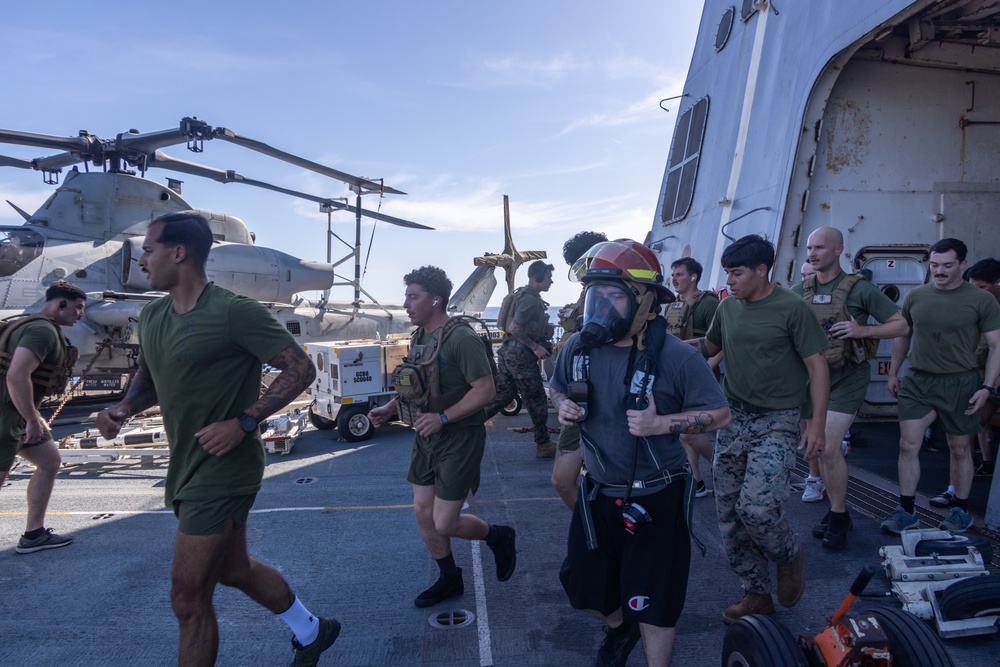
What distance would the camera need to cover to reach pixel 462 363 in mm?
3205

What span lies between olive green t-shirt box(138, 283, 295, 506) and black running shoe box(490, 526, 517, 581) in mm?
1509

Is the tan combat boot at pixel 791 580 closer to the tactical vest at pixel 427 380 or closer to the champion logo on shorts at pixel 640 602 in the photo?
the champion logo on shorts at pixel 640 602

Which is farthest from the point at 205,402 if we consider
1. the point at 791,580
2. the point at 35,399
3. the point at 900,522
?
the point at 900,522

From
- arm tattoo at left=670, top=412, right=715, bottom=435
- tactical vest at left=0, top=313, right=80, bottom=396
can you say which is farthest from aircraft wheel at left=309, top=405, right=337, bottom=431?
arm tattoo at left=670, top=412, right=715, bottom=435

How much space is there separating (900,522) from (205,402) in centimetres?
412

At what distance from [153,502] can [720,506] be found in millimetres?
4695

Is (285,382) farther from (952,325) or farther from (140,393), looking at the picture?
(952,325)

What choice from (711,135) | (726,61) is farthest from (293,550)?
(726,61)

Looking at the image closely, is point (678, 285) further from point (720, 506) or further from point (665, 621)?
point (665, 621)

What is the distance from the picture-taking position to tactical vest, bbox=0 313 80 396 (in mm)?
3883

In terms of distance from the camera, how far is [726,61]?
796 centimetres

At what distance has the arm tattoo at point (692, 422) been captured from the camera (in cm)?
221

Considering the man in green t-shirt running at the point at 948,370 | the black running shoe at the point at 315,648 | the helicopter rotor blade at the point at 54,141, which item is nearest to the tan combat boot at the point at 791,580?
the man in green t-shirt running at the point at 948,370

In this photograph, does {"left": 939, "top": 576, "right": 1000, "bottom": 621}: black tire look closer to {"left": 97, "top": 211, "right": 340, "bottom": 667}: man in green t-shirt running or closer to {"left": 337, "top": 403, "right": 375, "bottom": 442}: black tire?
{"left": 97, "top": 211, "right": 340, "bottom": 667}: man in green t-shirt running
